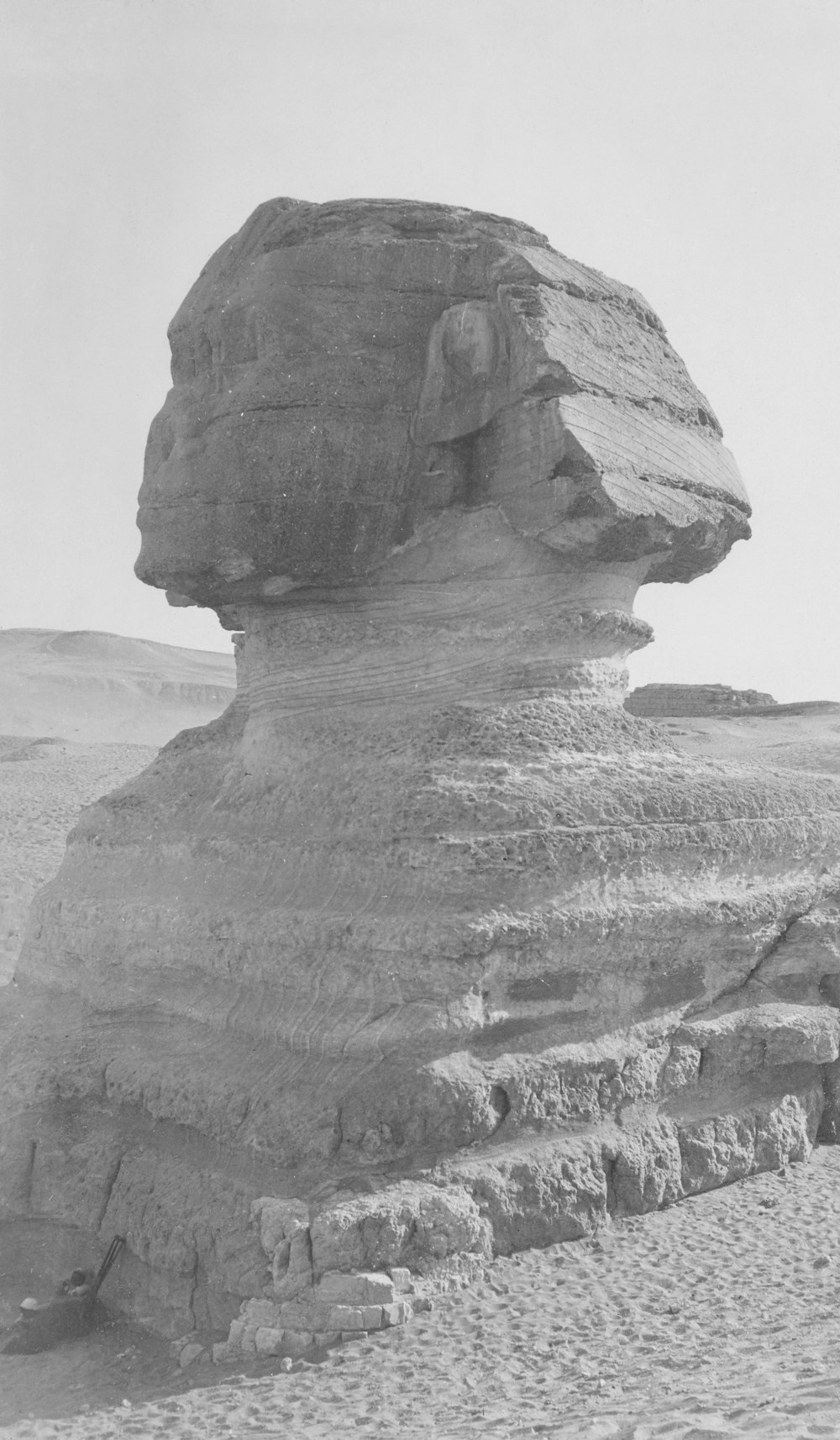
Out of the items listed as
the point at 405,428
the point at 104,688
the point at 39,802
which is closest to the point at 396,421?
the point at 405,428

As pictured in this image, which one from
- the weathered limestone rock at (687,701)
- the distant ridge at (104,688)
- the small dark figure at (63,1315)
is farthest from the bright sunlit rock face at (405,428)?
the distant ridge at (104,688)

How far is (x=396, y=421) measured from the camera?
556 centimetres

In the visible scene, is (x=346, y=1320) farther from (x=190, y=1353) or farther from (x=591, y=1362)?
(x=591, y=1362)

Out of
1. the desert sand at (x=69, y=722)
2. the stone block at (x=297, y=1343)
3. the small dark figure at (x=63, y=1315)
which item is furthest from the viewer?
the desert sand at (x=69, y=722)

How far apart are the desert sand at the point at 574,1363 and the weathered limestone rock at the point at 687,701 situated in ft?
48.8

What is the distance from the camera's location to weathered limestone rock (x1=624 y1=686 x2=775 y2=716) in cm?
1989

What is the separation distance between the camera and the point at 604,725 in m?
5.66

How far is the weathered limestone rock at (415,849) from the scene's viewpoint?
184 inches

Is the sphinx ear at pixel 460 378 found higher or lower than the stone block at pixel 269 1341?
higher

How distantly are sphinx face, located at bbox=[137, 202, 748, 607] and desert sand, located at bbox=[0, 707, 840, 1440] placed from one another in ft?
8.81

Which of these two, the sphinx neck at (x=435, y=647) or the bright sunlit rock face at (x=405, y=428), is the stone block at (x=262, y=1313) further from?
the bright sunlit rock face at (x=405, y=428)

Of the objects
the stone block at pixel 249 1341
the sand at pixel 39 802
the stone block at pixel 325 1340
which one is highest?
the sand at pixel 39 802

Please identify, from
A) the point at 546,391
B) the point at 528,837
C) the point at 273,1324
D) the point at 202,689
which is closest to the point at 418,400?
the point at 546,391

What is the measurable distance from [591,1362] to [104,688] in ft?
159
